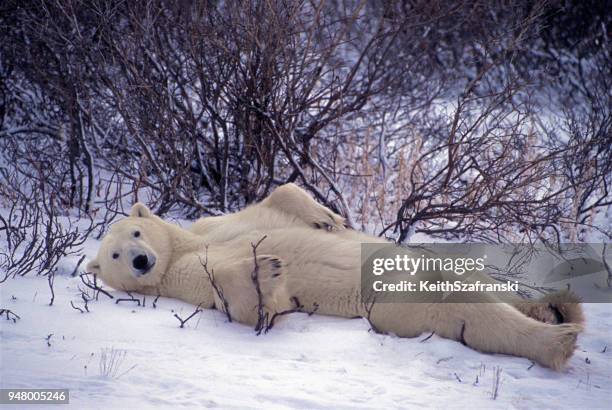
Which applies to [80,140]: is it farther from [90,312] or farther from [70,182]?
[90,312]

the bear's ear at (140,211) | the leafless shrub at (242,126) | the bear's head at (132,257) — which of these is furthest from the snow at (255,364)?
the leafless shrub at (242,126)

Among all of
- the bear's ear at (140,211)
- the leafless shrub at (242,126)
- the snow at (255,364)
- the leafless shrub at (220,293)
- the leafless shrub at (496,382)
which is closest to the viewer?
the snow at (255,364)

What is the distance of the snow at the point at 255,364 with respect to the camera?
6.87 feet

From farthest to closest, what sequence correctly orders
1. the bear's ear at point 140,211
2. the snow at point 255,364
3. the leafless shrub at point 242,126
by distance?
1. the leafless shrub at point 242,126
2. the bear's ear at point 140,211
3. the snow at point 255,364

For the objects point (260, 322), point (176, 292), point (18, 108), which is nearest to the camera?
point (260, 322)

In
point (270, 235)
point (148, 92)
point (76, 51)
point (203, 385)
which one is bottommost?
point (203, 385)

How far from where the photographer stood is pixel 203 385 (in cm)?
215

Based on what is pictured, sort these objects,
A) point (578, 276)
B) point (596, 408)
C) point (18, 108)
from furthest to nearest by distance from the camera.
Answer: point (18, 108) → point (578, 276) → point (596, 408)

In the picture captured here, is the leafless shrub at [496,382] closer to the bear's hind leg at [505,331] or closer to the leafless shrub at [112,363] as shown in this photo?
the bear's hind leg at [505,331]

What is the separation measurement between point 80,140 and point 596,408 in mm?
3986

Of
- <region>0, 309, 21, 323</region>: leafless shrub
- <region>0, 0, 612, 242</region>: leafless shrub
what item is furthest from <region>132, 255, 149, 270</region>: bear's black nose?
<region>0, 0, 612, 242</region>: leafless shrub

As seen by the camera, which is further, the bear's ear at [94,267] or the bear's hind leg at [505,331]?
the bear's ear at [94,267]

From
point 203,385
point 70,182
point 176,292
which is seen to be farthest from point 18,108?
point 203,385

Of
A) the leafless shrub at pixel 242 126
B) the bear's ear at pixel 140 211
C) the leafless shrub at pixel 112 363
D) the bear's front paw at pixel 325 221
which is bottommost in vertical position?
the leafless shrub at pixel 112 363
